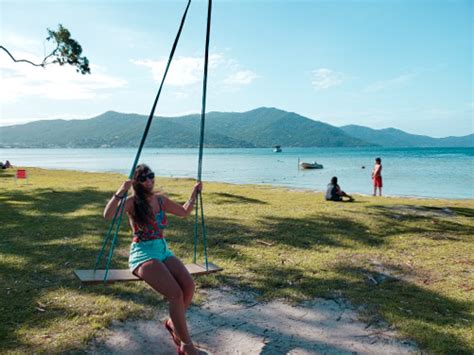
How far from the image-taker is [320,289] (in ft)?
17.2

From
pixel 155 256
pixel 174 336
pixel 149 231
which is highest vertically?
pixel 149 231

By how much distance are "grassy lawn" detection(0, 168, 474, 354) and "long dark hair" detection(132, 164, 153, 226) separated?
4.08 ft

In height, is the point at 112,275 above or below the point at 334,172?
above

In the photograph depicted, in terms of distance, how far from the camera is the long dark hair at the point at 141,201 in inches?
151

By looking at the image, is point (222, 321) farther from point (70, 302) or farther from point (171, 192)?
point (171, 192)

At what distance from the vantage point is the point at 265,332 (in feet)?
13.3

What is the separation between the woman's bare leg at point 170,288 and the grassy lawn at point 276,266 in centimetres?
96

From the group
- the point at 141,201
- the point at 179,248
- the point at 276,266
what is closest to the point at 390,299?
the point at 276,266

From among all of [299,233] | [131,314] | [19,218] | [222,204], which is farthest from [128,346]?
[222,204]

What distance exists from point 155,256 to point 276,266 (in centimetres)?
286

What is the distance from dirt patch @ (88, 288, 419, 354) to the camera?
12.2 feet

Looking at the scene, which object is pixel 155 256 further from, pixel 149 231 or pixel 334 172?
pixel 334 172

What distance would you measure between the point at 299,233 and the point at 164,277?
5051 mm

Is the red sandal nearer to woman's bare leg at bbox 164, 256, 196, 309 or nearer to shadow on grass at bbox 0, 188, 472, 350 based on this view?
woman's bare leg at bbox 164, 256, 196, 309
